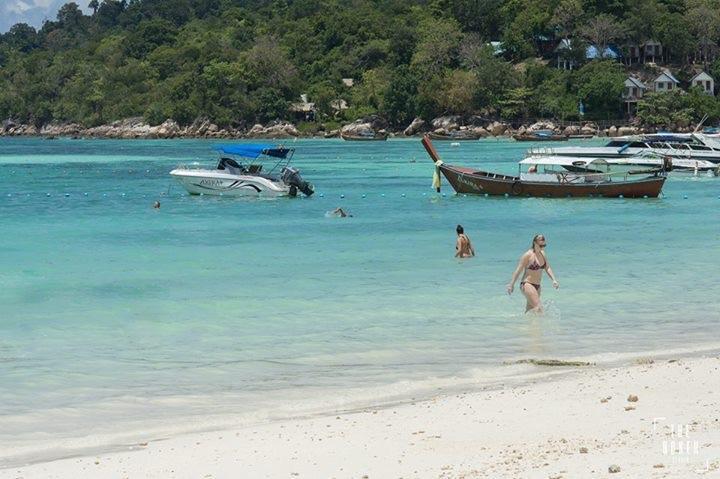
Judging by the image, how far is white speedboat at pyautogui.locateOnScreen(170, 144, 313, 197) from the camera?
45.9 metres

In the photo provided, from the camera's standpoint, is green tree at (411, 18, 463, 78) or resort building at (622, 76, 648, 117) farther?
green tree at (411, 18, 463, 78)

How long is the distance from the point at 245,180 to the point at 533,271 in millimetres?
29701

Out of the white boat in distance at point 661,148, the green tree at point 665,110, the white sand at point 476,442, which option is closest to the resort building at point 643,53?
the green tree at point 665,110

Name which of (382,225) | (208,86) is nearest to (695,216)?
(382,225)

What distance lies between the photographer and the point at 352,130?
5733 inches

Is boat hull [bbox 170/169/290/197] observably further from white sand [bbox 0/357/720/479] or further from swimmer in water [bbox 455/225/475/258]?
white sand [bbox 0/357/720/479]

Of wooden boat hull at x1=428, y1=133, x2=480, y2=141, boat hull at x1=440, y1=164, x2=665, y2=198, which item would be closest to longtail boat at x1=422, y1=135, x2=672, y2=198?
boat hull at x1=440, y1=164, x2=665, y2=198

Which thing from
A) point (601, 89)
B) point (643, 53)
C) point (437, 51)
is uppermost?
point (437, 51)

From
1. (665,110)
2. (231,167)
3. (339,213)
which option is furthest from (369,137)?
(339,213)

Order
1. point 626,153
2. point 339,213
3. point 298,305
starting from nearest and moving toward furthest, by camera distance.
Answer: point 298,305 → point 339,213 → point 626,153

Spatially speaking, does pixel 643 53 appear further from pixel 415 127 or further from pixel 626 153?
pixel 626 153

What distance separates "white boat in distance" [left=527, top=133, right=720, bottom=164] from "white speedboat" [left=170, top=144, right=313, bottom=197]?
16723mm

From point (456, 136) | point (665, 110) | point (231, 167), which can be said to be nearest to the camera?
point (231, 167)

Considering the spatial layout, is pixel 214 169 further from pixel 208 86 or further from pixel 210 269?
pixel 208 86
